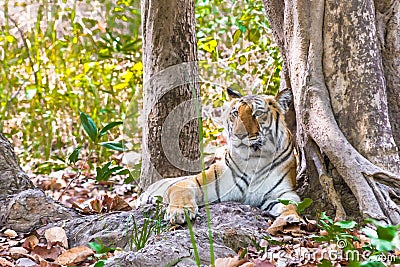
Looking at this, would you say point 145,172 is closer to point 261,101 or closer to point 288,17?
point 261,101

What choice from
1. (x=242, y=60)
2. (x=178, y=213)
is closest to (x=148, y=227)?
(x=178, y=213)

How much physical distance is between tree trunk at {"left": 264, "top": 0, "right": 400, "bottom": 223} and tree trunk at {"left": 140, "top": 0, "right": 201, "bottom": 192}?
1076mm

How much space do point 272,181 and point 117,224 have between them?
1069 mm

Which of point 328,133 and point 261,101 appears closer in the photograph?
point 328,133

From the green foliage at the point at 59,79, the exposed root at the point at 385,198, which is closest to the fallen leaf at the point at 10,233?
the exposed root at the point at 385,198

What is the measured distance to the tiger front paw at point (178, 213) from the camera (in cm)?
350

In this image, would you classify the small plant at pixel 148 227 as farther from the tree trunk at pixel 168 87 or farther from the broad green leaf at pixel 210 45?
the broad green leaf at pixel 210 45

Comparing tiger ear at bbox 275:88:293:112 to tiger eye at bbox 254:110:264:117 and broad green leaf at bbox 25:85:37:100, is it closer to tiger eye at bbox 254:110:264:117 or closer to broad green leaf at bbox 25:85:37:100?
tiger eye at bbox 254:110:264:117

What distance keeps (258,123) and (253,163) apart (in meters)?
0.27

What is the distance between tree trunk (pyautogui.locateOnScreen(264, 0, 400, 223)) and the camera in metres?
3.44

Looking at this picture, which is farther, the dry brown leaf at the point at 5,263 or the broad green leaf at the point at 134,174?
the broad green leaf at the point at 134,174

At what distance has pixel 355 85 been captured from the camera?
141 inches

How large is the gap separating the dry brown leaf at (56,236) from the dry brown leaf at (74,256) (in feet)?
1.09

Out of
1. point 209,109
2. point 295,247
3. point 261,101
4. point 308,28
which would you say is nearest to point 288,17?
point 308,28
